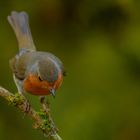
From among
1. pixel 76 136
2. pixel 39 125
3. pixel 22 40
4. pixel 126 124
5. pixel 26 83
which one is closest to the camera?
pixel 39 125

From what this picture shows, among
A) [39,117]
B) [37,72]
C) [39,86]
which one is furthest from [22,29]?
[39,117]

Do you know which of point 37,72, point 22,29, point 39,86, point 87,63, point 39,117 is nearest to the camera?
point 39,117

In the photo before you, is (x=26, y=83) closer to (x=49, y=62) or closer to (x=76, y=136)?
(x=49, y=62)

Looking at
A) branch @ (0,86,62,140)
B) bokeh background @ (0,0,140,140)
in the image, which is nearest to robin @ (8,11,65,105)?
branch @ (0,86,62,140)

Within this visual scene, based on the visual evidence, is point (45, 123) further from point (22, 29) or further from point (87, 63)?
point (87, 63)

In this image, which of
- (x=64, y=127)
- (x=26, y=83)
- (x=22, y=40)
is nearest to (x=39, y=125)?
(x=26, y=83)

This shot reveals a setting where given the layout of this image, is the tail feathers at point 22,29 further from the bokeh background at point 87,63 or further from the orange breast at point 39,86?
the orange breast at point 39,86
